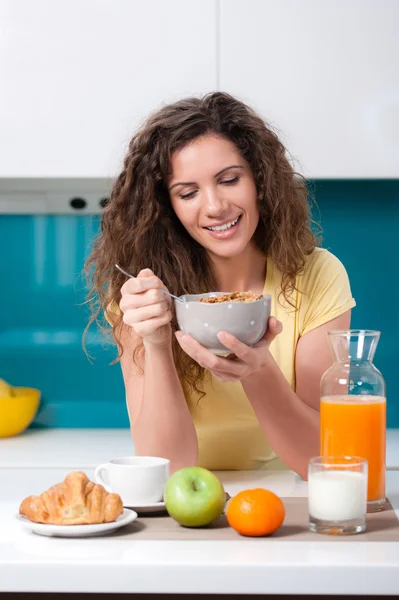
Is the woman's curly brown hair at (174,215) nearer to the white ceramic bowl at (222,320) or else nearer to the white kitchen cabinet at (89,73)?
the white ceramic bowl at (222,320)

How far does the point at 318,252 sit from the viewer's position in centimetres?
182

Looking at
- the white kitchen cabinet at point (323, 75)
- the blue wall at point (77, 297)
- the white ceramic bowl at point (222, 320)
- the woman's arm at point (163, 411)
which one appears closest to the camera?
the white ceramic bowl at point (222, 320)

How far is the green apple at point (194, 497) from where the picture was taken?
117cm

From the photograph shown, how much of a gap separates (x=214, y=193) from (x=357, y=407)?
52cm

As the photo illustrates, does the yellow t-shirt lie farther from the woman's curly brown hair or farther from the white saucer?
the white saucer

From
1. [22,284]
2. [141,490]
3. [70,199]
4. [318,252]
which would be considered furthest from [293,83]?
Answer: [141,490]

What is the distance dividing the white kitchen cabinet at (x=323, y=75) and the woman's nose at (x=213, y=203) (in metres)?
0.68

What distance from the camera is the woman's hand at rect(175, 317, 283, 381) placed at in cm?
128

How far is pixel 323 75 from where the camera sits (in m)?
2.25

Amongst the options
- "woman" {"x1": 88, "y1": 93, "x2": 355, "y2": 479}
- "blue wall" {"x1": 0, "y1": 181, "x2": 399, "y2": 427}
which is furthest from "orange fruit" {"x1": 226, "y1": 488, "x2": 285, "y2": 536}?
"blue wall" {"x1": 0, "y1": 181, "x2": 399, "y2": 427}

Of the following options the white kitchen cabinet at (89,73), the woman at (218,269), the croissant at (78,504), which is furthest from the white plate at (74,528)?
the white kitchen cabinet at (89,73)

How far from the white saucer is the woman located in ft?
1.00

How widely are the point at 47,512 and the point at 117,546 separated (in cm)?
11

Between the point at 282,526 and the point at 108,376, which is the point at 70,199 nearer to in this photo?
the point at 108,376
